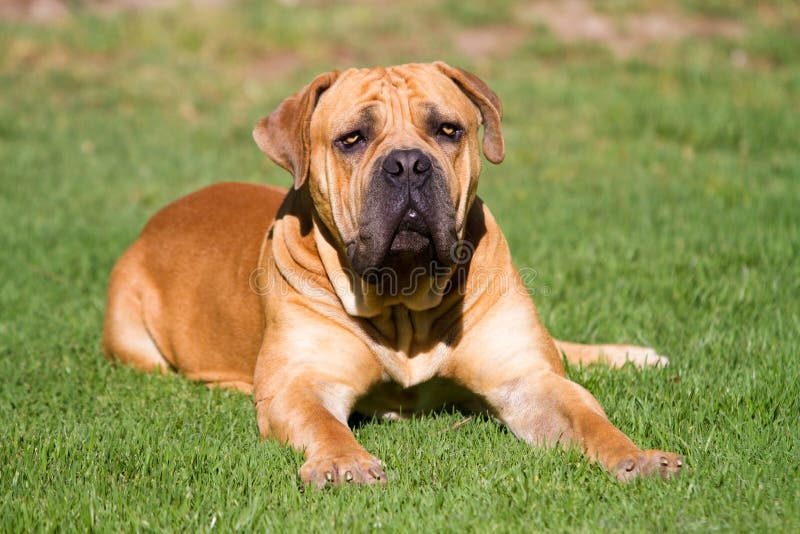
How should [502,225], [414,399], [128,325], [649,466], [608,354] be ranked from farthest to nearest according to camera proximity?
[502,225] → [128,325] → [608,354] → [414,399] → [649,466]

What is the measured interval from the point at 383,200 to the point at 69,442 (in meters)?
1.54

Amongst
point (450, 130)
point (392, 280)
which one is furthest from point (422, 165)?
point (392, 280)

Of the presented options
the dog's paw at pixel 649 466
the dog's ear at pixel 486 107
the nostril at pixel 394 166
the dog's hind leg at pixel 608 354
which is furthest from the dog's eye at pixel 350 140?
the dog's paw at pixel 649 466

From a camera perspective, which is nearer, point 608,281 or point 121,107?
point 608,281

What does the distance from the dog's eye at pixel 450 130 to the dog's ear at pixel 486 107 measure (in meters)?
0.24

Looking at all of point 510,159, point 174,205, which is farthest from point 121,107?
point 174,205

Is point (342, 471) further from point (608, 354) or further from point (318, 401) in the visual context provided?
point (608, 354)

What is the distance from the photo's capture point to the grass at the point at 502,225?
10.9 feet

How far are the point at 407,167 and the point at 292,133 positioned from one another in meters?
0.65

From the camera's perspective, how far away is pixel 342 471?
3449 mm

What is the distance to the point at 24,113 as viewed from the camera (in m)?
11.5

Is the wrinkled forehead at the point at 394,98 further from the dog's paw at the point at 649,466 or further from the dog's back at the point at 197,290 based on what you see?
the dog's paw at the point at 649,466

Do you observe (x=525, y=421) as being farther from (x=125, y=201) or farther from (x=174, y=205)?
(x=125, y=201)

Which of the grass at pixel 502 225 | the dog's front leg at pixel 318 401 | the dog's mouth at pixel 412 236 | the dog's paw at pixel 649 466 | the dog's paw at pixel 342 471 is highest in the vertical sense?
the dog's mouth at pixel 412 236
